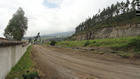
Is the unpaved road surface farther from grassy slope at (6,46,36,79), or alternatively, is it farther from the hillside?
the hillside

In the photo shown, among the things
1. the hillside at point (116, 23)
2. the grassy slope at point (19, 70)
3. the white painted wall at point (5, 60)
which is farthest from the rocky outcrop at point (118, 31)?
the white painted wall at point (5, 60)

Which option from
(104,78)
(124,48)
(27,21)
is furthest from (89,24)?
(104,78)

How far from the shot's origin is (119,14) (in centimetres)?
9994

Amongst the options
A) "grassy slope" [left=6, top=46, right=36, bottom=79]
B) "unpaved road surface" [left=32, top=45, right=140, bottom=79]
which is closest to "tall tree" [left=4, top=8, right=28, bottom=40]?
"grassy slope" [left=6, top=46, right=36, bottom=79]

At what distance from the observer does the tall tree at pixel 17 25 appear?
113 ft

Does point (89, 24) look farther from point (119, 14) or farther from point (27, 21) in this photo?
point (27, 21)

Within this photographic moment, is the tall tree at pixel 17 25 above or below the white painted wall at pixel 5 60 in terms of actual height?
above

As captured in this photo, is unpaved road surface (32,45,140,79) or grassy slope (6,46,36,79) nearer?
grassy slope (6,46,36,79)

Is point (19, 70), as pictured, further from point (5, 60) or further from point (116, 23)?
point (116, 23)

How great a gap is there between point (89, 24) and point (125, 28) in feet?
220

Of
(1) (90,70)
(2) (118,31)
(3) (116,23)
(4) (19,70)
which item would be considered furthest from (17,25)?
(3) (116,23)

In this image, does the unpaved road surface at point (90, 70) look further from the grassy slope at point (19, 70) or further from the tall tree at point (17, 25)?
the tall tree at point (17, 25)

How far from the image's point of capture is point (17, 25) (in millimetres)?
34844

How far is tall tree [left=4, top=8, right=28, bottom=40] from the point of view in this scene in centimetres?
3431
